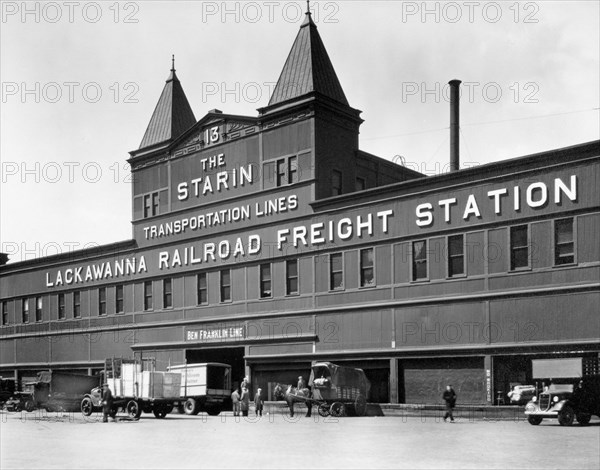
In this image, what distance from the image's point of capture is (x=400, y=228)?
35656 millimetres

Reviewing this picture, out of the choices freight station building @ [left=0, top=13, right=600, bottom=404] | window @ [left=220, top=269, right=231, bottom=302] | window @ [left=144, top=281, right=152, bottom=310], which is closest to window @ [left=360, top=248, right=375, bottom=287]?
freight station building @ [left=0, top=13, right=600, bottom=404]

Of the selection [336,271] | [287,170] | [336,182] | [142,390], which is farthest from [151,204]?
[142,390]

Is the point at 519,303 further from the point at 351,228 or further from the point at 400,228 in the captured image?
the point at 351,228

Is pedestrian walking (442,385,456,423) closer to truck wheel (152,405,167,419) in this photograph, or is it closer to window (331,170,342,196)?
truck wheel (152,405,167,419)

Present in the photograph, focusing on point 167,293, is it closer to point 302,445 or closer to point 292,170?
point 292,170

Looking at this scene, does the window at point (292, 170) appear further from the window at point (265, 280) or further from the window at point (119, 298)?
the window at point (119, 298)

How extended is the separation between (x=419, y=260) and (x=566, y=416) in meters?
10.6

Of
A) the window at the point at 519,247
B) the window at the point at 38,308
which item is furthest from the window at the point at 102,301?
the window at the point at 519,247

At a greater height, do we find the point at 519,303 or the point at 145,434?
the point at 519,303

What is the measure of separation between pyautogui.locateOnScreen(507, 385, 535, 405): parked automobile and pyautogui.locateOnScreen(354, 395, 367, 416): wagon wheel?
20.3ft

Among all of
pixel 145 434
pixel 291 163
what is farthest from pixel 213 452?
pixel 291 163

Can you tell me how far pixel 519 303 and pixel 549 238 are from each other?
2.87 m

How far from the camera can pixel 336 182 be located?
4072cm

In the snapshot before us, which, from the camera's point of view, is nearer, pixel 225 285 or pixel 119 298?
pixel 225 285
